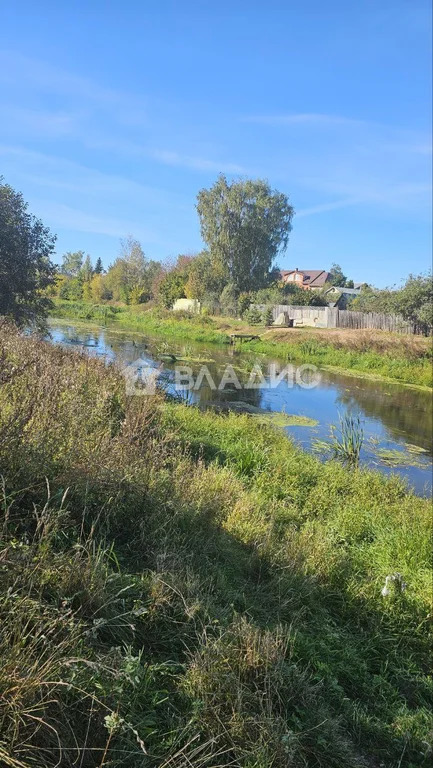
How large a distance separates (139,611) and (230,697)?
20.9 inches

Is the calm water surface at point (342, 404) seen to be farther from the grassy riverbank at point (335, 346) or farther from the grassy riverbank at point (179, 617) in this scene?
the grassy riverbank at point (179, 617)

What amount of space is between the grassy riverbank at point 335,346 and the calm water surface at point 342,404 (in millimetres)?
2215

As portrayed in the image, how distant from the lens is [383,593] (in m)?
3.77

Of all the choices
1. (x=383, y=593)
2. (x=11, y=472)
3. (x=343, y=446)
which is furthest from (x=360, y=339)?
(x=11, y=472)

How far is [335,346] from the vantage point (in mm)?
25078

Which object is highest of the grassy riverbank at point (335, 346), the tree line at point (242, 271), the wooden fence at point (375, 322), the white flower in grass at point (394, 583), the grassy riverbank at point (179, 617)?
the tree line at point (242, 271)

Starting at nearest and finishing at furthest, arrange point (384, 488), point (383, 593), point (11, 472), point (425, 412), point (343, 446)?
point (11, 472) < point (383, 593) < point (384, 488) < point (343, 446) < point (425, 412)

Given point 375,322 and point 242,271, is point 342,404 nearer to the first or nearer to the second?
point 375,322

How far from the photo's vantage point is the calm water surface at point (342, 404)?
29.7 ft

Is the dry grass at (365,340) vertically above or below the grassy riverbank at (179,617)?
above

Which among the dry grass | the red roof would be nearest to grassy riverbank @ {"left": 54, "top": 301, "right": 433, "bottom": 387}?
the dry grass

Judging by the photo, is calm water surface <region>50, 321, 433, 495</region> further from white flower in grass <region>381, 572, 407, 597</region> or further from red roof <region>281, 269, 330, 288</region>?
red roof <region>281, 269, 330, 288</region>

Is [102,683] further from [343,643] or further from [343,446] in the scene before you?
[343,446]

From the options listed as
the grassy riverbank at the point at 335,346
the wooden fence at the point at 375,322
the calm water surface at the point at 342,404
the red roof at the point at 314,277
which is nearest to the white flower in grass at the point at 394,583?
the calm water surface at the point at 342,404
